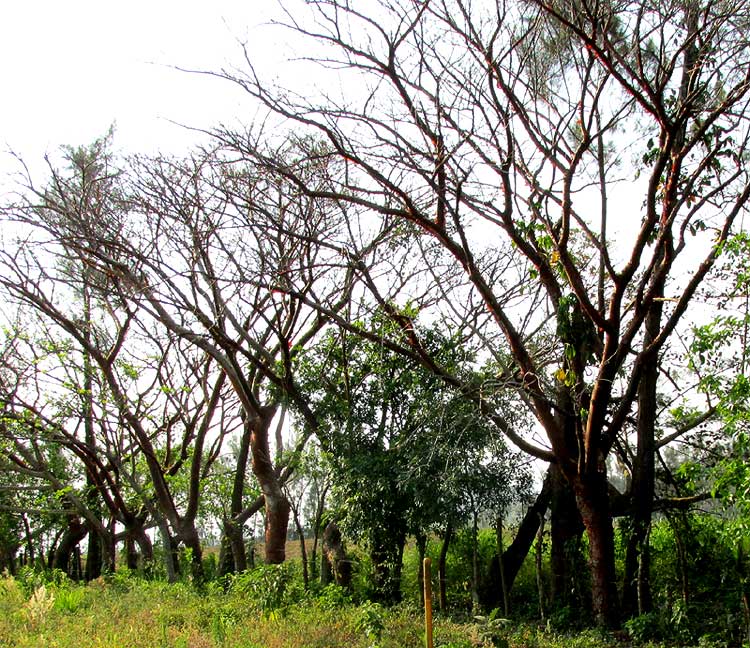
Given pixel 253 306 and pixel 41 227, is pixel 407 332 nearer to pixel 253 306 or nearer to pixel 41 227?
pixel 253 306

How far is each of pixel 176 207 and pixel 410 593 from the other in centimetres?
653

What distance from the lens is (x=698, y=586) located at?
30.9 feet

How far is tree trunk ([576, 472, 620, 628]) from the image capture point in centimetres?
877

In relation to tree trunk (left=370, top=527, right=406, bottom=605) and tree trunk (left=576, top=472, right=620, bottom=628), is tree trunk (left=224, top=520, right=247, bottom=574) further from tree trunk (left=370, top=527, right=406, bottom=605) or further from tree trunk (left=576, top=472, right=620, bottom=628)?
tree trunk (left=576, top=472, right=620, bottom=628)

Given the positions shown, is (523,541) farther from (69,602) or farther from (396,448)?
(69,602)

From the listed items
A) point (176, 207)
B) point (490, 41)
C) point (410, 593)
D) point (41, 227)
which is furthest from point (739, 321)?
point (41, 227)

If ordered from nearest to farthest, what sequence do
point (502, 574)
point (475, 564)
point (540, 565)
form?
point (540, 565)
point (502, 574)
point (475, 564)

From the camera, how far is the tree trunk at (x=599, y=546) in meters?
8.77

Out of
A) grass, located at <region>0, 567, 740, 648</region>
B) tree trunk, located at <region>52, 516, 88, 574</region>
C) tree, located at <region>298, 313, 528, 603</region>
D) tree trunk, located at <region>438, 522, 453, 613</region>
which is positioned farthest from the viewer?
tree trunk, located at <region>52, 516, 88, 574</region>

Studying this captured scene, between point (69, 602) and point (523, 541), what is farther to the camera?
point (523, 541)

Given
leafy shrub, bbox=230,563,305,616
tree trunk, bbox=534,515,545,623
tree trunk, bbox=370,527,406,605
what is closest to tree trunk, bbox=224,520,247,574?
tree trunk, bbox=370,527,406,605

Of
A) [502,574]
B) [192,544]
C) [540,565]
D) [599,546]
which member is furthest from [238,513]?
[599,546]

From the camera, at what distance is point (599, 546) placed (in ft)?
29.2

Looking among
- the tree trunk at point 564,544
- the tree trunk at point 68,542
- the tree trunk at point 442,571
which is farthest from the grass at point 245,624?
the tree trunk at point 68,542
